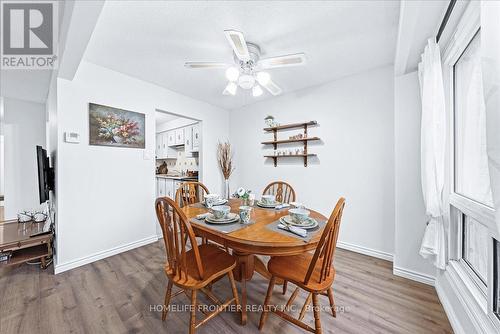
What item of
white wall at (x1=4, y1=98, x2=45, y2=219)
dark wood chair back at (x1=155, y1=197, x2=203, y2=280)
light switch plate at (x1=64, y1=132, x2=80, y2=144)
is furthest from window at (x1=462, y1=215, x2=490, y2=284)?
white wall at (x1=4, y1=98, x2=45, y2=219)

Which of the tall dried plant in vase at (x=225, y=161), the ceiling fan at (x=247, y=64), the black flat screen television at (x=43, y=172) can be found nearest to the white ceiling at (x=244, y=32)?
the ceiling fan at (x=247, y=64)

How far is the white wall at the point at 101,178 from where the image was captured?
2.12 m

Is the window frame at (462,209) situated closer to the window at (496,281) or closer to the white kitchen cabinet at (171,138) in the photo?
the window at (496,281)

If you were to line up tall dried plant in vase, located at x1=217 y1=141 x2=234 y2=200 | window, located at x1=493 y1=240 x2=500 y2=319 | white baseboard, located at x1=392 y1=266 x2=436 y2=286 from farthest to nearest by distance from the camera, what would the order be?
tall dried plant in vase, located at x1=217 y1=141 x2=234 y2=200 < white baseboard, located at x1=392 y1=266 x2=436 y2=286 < window, located at x1=493 y1=240 x2=500 y2=319

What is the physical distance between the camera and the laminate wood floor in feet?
4.49

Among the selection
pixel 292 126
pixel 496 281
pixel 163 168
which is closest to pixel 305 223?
pixel 496 281

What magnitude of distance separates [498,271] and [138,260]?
304cm

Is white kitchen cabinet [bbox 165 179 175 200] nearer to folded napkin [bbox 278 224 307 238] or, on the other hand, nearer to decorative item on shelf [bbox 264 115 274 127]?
decorative item on shelf [bbox 264 115 274 127]

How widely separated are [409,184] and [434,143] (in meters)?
0.62

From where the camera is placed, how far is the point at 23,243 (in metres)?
2.03

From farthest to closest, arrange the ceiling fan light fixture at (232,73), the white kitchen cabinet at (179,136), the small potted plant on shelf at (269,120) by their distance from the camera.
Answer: the white kitchen cabinet at (179,136) → the small potted plant on shelf at (269,120) → the ceiling fan light fixture at (232,73)

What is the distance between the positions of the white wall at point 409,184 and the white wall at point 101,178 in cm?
314

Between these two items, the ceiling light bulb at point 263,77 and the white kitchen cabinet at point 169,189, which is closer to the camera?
the ceiling light bulb at point 263,77

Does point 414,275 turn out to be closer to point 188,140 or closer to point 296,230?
point 296,230
